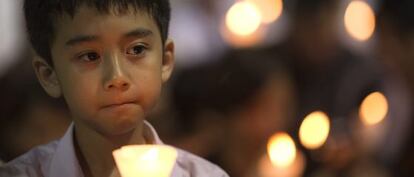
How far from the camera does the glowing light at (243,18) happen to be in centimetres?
127

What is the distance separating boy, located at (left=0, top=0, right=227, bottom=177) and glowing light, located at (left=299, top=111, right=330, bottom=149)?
492 mm

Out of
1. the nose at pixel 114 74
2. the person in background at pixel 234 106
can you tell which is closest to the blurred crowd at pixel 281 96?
the person in background at pixel 234 106

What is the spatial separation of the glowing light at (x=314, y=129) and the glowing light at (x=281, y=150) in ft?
0.11

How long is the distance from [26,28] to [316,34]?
62 cm

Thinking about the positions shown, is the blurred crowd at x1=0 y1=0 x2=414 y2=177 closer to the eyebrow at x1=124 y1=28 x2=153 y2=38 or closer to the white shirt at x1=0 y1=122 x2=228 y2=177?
the white shirt at x1=0 y1=122 x2=228 y2=177

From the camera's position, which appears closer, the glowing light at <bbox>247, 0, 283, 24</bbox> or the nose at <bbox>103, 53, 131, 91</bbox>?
the nose at <bbox>103, 53, 131, 91</bbox>

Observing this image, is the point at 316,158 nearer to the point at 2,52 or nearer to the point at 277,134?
the point at 277,134

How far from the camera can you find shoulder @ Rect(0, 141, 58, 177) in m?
0.91

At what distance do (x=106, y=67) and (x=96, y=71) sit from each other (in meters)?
0.01

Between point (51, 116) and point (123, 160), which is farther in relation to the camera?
point (51, 116)

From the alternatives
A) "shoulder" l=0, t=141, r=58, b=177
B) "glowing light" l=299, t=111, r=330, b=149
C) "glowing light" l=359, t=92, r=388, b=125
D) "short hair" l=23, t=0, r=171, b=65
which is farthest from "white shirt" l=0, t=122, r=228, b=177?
"glowing light" l=359, t=92, r=388, b=125

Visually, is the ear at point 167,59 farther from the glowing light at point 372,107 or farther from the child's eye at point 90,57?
the glowing light at point 372,107

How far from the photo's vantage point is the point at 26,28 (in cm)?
89

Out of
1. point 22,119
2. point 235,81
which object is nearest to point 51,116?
point 22,119
